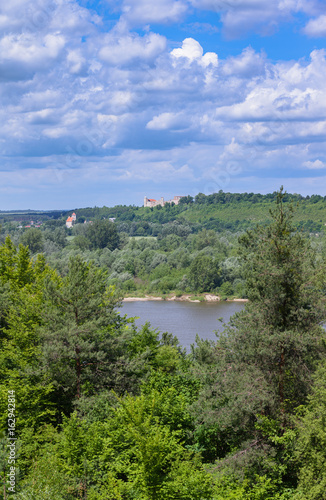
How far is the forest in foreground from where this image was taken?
9836 millimetres

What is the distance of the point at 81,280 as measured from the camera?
17.5 metres

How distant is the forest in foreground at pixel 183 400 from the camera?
9.84 metres

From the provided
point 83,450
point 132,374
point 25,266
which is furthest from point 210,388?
point 25,266

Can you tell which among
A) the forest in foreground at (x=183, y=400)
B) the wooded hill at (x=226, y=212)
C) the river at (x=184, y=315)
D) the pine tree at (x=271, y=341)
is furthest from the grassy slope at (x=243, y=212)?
the pine tree at (x=271, y=341)

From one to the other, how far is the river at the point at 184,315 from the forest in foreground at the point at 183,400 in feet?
55.8

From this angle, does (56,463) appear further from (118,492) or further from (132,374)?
(132,374)

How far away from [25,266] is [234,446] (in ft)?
51.1

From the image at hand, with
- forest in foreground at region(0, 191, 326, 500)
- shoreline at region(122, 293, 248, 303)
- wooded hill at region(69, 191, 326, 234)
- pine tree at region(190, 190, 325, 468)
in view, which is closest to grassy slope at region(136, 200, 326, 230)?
wooded hill at region(69, 191, 326, 234)

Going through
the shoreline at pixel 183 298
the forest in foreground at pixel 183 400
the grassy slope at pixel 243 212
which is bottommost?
the shoreline at pixel 183 298

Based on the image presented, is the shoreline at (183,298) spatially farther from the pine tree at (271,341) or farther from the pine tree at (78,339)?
the pine tree at (271,341)

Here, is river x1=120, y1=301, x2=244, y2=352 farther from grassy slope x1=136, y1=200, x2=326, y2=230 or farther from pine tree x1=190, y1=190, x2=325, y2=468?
grassy slope x1=136, y1=200, x2=326, y2=230

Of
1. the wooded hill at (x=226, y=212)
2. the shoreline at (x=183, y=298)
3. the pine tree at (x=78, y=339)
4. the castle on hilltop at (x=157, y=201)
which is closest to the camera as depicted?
the pine tree at (x=78, y=339)

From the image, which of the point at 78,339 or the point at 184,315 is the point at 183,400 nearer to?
the point at 78,339

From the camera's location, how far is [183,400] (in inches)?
567
